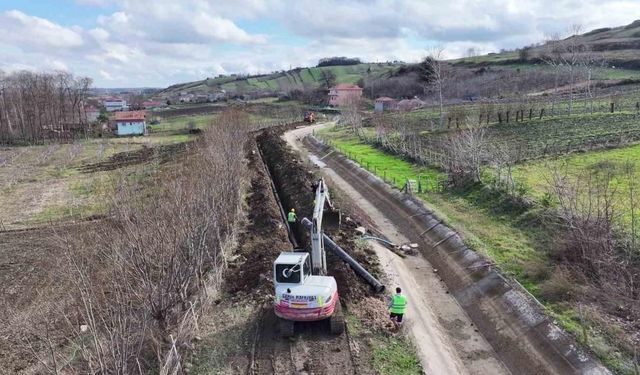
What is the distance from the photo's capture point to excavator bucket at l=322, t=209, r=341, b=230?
25469 millimetres

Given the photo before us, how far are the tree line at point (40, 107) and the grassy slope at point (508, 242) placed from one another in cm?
7800

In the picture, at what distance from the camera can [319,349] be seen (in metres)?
16.9

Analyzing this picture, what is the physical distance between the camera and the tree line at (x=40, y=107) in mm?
92500

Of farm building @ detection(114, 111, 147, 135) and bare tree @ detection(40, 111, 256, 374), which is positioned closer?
bare tree @ detection(40, 111, 256, 374)

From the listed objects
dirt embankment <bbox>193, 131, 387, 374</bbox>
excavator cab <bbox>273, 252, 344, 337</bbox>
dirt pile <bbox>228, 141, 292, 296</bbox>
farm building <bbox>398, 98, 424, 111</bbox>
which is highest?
farm building <bbox>398, 98, 424, 111</bbox>

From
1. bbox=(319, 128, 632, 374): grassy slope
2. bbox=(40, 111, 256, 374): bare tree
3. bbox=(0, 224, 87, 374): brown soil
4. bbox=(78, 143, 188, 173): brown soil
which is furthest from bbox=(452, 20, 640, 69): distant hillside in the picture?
bbox=(0, 224, 87, 374): brown soil

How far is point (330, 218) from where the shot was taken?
25797 mm

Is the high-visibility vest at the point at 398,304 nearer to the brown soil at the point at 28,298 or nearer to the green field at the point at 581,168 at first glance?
the brown soil at the point at 28,298

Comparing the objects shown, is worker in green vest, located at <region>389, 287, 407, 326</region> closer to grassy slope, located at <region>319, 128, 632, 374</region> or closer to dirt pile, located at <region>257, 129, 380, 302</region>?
dirt pile, located at <region>257, 129, 380, 302</region>

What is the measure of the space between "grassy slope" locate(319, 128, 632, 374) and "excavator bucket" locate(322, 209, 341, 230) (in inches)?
261

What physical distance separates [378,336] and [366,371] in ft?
7.09

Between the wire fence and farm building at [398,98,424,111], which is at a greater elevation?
farm building at [398,98,424,111]

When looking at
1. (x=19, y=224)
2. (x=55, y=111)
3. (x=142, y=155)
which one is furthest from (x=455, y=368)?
(x=55, y=111)

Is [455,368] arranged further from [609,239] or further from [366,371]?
[609,239]
